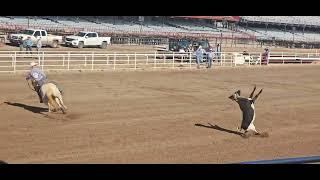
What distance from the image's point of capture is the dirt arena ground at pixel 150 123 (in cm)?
898

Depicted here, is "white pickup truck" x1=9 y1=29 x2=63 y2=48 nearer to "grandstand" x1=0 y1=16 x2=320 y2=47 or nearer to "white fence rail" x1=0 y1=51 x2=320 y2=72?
"grandstand" x1=0 y1=16 x2=320 y2=47

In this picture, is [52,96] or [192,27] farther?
[192,27]

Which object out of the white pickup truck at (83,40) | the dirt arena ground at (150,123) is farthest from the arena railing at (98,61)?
the white pickup truck at (83,40)

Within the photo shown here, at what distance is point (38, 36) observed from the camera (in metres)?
36.0

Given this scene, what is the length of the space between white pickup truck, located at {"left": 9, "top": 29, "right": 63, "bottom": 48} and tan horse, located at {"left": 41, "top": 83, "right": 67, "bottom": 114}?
76.5 ft

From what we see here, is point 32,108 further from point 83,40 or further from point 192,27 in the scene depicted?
point 192,27

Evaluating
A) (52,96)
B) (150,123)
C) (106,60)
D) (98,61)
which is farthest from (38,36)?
(150,123)

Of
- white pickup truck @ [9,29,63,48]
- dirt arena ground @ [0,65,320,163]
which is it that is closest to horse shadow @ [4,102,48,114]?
dirt arena ground @ [0,65,320,163]

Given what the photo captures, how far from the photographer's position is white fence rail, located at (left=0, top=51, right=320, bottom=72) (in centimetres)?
2388

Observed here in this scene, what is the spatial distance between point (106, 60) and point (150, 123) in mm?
14792
